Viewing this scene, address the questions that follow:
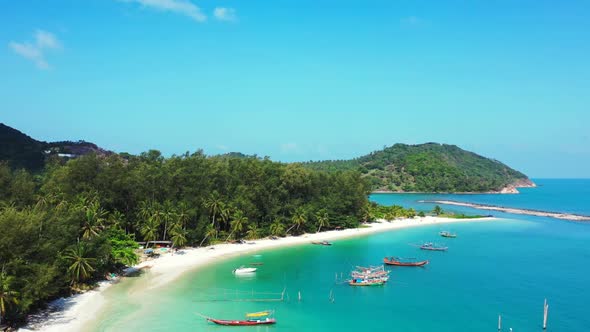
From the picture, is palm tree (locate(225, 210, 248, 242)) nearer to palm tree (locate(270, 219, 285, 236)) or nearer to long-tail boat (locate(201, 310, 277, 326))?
palm tree (locate(270, 219, 285, 236))

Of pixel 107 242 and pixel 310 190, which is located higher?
pixel 310 190

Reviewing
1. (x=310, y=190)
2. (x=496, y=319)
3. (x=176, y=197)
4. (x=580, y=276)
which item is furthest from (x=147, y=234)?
(x=580, y=276)

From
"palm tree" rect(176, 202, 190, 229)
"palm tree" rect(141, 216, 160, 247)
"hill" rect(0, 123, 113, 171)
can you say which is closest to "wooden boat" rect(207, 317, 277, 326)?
"palm tree" rect(141, 216, 160, 247)

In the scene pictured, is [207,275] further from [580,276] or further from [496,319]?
[580,276]

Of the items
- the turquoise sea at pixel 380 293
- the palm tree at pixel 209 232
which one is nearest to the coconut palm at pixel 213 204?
the palm tree at pixel 209 232

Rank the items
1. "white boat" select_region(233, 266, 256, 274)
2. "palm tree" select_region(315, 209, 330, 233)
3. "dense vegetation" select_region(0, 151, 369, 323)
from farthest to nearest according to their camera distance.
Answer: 1. "palm tree" select_region(315, 209, 330, 233)
2. "white boat" select_region(233, 266, 256, 274)
3. "dense vegetation" select_region(0, 151, 369, 323)
